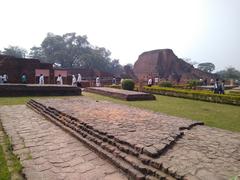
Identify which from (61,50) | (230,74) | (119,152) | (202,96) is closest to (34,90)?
(202,96)

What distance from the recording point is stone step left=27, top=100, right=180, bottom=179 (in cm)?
297

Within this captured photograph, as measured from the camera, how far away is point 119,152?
143 inches

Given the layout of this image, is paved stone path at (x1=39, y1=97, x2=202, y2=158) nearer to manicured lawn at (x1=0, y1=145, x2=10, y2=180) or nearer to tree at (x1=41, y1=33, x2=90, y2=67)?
manicured lawn at (x1=0, y1=145, x2=10, y2=180)

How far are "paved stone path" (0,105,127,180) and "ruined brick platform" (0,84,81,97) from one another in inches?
265

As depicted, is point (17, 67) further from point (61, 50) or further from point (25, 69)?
point (61, 50)

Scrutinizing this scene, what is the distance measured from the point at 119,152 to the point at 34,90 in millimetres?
9681

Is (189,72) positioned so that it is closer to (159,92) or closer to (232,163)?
(159,92)

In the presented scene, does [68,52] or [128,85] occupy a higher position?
[68,52]

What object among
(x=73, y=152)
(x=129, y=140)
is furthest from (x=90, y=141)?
(x=129, y=140)

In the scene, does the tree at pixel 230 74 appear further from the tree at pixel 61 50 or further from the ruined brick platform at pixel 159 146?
the ruined brick platform at pixel 159 146

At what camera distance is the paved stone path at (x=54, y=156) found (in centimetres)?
317

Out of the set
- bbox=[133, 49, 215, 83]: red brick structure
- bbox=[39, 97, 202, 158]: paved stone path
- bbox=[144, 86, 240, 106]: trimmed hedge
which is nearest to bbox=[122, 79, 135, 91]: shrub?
bbox=[144, 86, 240, 106]: trimmed hedge

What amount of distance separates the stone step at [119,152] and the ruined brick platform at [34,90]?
7114 mm

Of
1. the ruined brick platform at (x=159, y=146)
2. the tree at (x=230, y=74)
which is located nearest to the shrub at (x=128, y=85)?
the ruined brick platform at (x=159, y=146)
